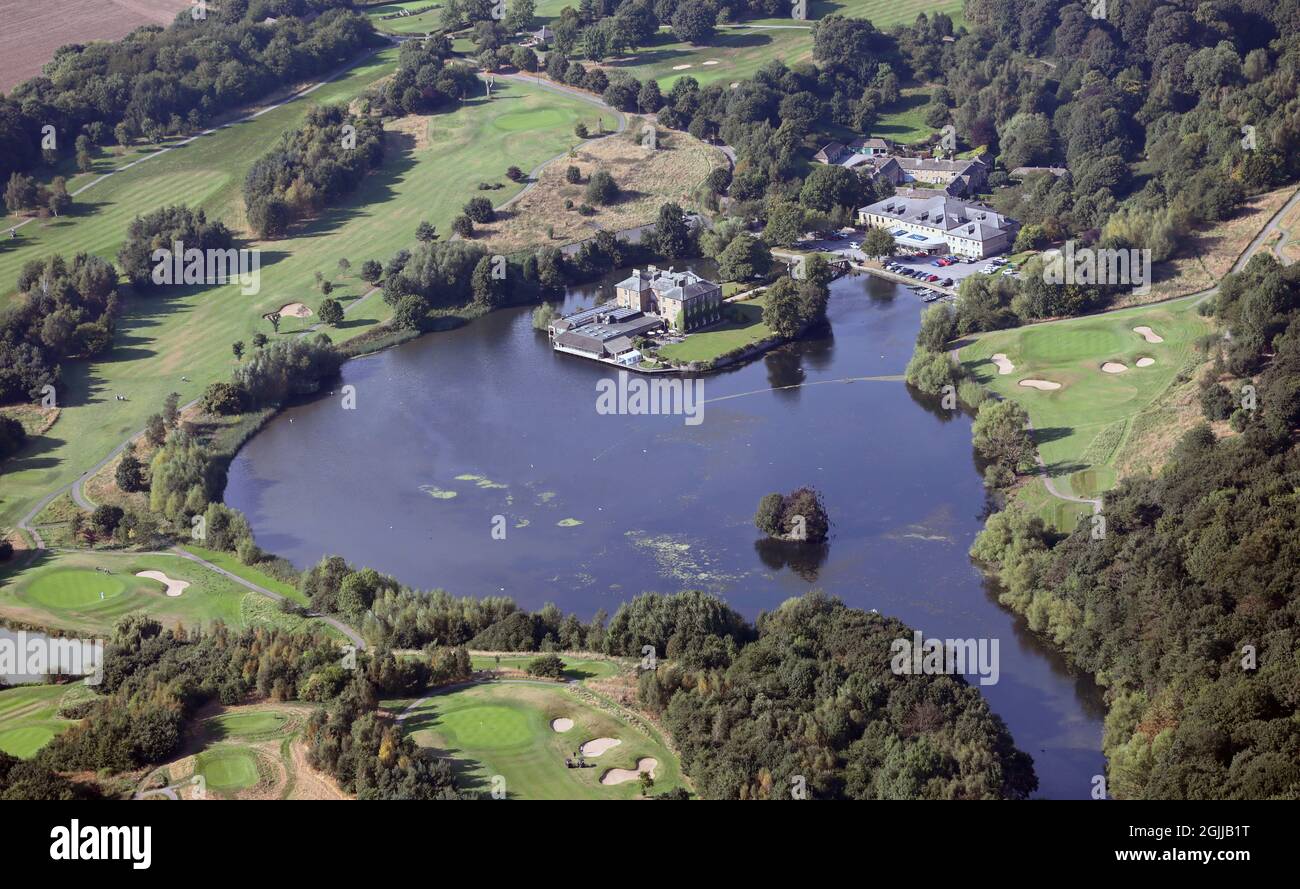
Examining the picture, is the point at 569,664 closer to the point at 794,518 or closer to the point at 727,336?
the point at 794,518

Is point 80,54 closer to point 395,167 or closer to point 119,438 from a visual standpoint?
point 395,167

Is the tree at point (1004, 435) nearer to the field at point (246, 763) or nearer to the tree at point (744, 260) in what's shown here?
the tree at point (744, 260)

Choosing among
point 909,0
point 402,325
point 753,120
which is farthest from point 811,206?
point 909,0

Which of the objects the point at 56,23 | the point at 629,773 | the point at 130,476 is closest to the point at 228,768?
the point at 629,773

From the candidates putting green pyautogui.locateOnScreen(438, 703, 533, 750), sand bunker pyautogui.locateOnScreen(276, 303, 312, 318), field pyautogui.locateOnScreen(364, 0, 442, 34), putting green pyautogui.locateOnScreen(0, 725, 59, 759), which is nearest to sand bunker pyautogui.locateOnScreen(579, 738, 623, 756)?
putting green pyautogui.locateOnScreen(438, 703, 533, 750)

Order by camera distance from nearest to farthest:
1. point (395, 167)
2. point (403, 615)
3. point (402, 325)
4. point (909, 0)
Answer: point (403, 615), point (402, 325), point (395, 167), point (909, 0)
